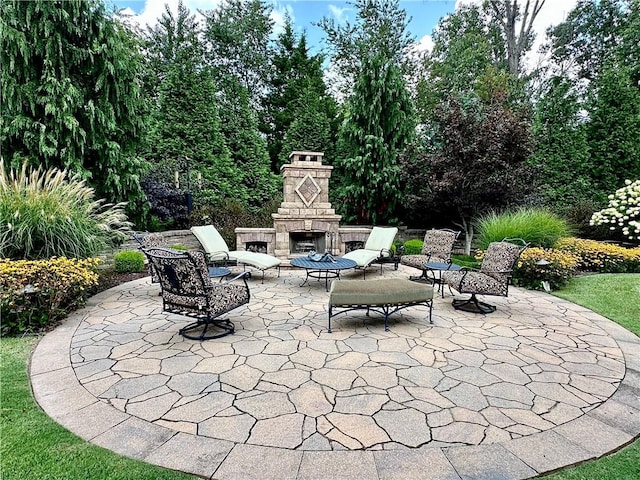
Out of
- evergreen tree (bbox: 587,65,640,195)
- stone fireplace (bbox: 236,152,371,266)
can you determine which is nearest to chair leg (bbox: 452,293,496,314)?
stone fireplace (bbox: 236,152,371,266)

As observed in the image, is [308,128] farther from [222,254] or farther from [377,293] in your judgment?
[377,293]

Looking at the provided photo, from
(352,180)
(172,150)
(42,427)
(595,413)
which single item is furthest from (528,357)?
(172,150)

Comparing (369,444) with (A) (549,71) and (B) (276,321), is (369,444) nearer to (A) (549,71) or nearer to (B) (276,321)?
(B) (276,321)

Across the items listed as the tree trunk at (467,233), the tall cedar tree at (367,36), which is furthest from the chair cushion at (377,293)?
the tall cedar tree at (367,36)

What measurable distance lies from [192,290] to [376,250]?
4636mm

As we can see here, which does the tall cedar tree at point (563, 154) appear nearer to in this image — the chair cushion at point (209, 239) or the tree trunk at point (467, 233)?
the tree trunk at point (467, 233)

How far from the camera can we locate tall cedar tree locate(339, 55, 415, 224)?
1095cm

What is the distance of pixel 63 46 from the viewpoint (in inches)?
300

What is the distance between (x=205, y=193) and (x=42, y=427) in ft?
30.6

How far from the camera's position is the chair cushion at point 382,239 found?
310 inches

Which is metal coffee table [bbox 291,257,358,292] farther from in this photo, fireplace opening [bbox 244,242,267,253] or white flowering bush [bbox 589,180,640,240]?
white flowering bush [bbox 589,180,640,240]

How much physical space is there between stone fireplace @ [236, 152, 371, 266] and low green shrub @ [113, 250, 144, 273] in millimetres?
2143

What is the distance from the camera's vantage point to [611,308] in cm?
546

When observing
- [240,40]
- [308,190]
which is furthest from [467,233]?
[240,40]
